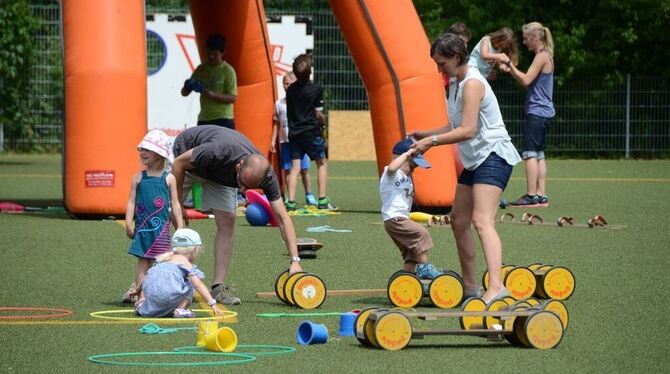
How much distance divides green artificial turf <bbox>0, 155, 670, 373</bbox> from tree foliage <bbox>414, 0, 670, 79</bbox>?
12331 mm

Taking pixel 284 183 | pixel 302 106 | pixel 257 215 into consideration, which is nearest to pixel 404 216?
pixel 257 215

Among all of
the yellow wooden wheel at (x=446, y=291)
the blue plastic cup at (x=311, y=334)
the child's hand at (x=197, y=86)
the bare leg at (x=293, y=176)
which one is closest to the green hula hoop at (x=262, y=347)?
the blue plastic cup at (x=311, y=334)

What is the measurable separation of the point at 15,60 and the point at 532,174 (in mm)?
16360

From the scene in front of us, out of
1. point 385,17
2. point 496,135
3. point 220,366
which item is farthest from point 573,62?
point 220,366

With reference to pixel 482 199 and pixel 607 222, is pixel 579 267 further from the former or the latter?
pixel 607 222

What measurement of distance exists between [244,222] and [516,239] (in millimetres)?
3825

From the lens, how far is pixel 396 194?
33.9ft

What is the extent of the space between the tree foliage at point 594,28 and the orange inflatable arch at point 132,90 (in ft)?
53.0

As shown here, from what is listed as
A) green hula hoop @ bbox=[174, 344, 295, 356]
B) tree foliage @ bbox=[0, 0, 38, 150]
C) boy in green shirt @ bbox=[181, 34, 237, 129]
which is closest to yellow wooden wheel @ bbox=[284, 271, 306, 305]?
green hula hoop @ bbox=[174, 344, 295, 356]

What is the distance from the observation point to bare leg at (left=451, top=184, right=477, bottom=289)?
9742 mm

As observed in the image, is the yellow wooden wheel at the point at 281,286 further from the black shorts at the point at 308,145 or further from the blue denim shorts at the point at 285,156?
the blue denim shorts at the point at 285,156

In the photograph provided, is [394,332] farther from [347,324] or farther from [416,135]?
[416,135]

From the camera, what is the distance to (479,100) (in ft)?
31.2

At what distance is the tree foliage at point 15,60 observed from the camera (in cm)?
3069
